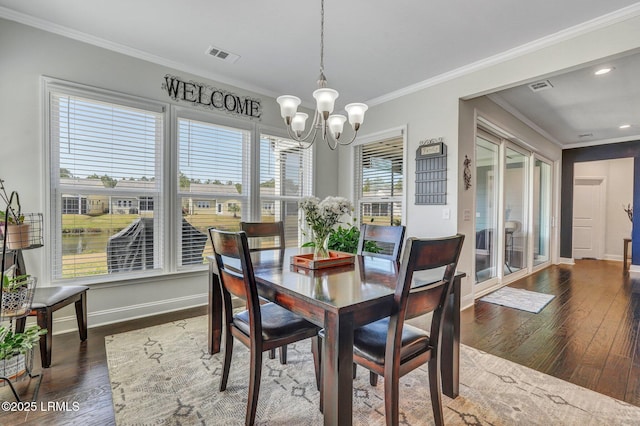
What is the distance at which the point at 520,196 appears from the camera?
17.7 ft

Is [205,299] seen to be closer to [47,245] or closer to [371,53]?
[47,245]

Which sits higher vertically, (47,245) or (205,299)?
(47,245)

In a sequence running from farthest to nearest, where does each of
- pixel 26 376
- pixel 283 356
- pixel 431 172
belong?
pixel 431 172 → pixel 283 356 → pixel 26 376

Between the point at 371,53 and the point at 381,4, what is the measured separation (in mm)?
736

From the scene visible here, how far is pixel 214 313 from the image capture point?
2393mm

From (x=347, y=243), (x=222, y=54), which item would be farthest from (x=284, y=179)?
(x=222, y=54)

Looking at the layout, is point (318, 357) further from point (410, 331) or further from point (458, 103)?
point (458, 103)

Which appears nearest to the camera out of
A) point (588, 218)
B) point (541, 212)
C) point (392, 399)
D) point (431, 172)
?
point (392, 399)

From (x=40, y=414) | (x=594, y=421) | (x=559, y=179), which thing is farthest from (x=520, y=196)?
(x=40, y=414)

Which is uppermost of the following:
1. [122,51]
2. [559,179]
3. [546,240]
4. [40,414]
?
[122,51]

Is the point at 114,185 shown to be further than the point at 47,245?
Yes

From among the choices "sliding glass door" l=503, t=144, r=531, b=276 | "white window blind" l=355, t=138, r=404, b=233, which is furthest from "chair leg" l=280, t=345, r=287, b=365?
"sliding glass door" l=503, t=144, r=531, b=276

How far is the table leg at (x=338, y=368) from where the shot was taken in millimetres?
1226

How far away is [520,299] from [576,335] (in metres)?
1.19
